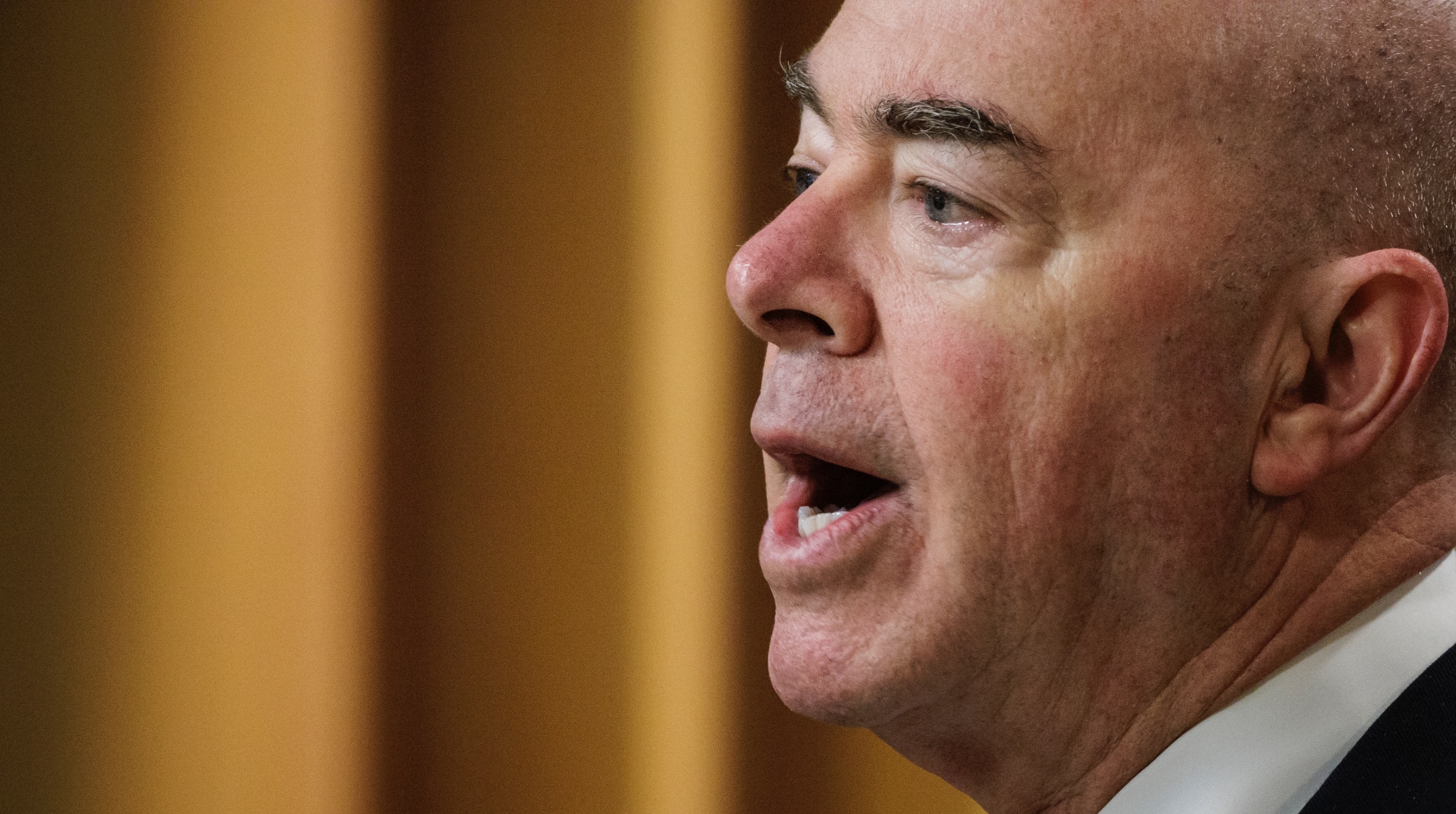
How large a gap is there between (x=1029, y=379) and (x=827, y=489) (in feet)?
0.70

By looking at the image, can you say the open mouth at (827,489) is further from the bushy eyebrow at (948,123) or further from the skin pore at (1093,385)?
the bushy eyebrow at (948,123)

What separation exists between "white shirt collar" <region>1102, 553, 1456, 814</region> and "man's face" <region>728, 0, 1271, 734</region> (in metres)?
0.06

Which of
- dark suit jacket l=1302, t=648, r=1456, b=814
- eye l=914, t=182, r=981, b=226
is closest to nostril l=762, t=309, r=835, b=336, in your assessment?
eye l=914, t=182, r=981, b=226

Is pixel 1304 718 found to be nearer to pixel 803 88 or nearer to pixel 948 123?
pixel 948 123

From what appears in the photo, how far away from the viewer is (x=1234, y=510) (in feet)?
2.39

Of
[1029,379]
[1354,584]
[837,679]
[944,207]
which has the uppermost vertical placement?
[944,207]

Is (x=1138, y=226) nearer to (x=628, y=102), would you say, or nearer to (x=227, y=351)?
(x=628, y=102)

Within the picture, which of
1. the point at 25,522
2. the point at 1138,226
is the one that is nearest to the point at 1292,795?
the point at 1138,226

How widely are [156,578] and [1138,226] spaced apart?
0.95m

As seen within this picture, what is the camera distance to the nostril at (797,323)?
0.79 m

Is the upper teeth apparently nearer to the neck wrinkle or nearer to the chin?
the chin

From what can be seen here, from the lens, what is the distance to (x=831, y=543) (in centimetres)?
76

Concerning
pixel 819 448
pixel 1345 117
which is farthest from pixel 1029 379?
pixel 1345 117

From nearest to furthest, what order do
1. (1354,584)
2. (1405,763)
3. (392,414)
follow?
(1405,763) < (1354,584) < (392,414)
